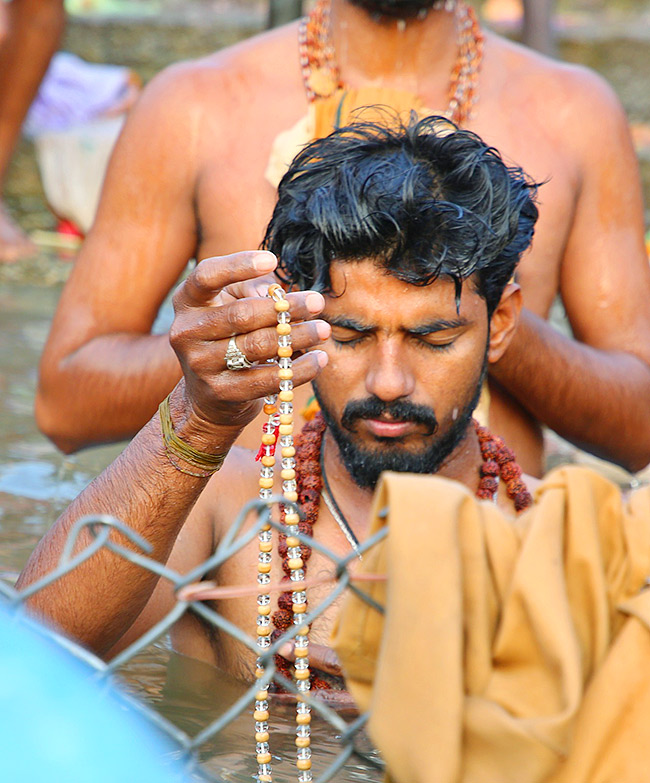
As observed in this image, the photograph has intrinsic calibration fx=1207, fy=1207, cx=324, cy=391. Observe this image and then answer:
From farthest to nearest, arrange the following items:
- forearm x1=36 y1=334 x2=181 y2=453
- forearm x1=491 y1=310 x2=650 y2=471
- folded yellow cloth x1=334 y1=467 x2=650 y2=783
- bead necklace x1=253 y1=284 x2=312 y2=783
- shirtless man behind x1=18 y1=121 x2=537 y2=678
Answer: forearm x1=36 y1=334 x2=181 y2=453 → forearm x1=491 y1=310 x2=650 y2=471 → shirtless man behind x1=18 y1=121 x2=537 y2=678 → bead necklace x1=253 y1=284 x2=312 y2=783 → folded yellow cloth x1=334 y1=467 x2=650 y2=783

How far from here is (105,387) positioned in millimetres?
3137

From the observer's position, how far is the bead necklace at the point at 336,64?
10.3 ft

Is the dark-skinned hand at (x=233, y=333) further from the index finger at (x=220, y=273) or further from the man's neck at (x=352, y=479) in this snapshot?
the man's neck at (x=352, y=479)

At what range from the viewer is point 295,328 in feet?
6.33

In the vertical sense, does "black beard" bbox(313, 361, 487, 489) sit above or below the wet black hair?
below

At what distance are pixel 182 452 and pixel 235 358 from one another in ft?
0.74

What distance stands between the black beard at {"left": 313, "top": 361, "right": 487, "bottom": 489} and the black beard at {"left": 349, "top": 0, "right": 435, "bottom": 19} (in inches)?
39.5

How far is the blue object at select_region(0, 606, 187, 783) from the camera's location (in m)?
1.21

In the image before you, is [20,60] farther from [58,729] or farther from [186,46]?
[58,729]

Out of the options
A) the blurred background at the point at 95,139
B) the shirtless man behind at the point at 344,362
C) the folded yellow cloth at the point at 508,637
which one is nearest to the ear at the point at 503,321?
the shirtless man behind at the point at 344,362

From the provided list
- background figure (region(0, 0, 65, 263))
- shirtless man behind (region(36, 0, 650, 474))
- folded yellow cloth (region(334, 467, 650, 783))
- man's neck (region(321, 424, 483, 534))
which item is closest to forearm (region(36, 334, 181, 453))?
shirtless man behind (region(36, 0, 650, 474))

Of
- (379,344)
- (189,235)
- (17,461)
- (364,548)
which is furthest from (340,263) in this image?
(17,461)

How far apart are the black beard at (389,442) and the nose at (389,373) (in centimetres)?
3

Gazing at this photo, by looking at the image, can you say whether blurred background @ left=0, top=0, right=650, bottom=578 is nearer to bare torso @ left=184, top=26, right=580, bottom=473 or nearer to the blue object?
bare torso @ left=184, top=26, right=580, bottom=473
